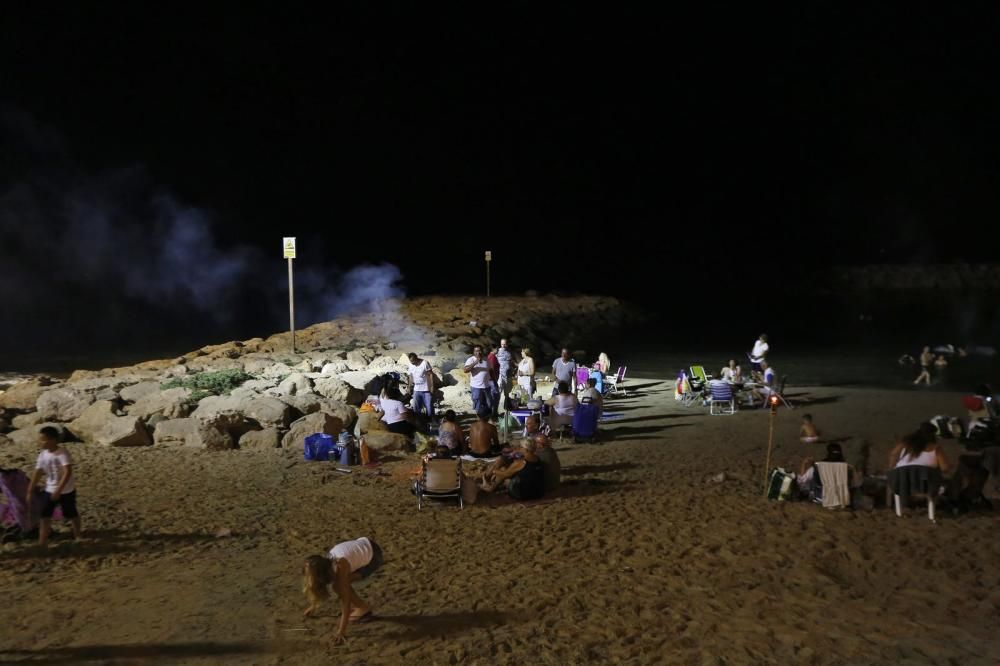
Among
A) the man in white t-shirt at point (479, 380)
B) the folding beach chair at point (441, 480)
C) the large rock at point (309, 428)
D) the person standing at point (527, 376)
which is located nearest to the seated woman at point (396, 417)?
the large rock at point (309, 428)

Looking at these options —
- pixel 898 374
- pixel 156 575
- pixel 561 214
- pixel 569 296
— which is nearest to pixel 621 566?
pixel 156 575

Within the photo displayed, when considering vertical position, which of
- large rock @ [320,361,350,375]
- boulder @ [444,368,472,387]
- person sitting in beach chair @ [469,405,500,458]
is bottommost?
person sitting in beach chair @ [469,405,500,458]

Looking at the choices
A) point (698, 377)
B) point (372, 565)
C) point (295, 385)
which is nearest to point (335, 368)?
point (295, 385)

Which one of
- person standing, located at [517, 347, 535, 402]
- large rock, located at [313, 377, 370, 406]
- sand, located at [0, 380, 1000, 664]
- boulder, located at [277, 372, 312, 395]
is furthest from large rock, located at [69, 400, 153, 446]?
person standing, located at [517, 347, 535, 402]

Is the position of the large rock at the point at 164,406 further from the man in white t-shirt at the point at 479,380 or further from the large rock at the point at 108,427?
the man in white t-shirt at the point at 479,380

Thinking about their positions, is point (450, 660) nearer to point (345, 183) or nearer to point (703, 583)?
point (703, 583)

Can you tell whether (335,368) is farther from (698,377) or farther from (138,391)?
(698,377)

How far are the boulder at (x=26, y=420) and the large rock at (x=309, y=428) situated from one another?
4839 mm

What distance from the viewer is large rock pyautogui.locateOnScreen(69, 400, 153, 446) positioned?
1353cm

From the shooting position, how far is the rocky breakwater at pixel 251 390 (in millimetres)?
13695

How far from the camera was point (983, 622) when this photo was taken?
272 inches

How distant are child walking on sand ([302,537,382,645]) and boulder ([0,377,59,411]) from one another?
11.8 meters

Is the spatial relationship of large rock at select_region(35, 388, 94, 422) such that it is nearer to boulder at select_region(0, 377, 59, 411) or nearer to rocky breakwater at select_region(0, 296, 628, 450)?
rocky breakwater at select_region(0, 296, 628, 450)

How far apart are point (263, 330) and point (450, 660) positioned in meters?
32.1
